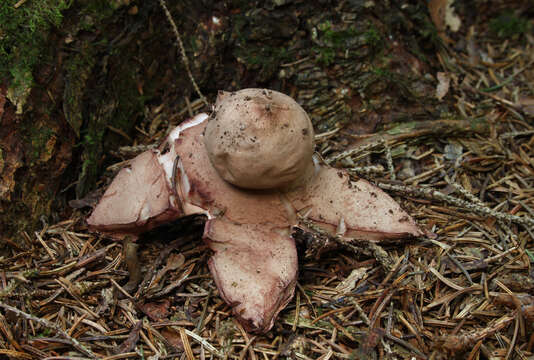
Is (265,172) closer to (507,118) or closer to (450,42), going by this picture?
(507,118)

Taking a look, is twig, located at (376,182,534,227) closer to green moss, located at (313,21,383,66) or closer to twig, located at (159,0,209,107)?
green moss, located at (313,21,383,66)

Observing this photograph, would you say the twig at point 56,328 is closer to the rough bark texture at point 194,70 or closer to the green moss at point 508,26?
the rough bark texture at point 194,70

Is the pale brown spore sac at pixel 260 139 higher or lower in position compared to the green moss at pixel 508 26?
higher

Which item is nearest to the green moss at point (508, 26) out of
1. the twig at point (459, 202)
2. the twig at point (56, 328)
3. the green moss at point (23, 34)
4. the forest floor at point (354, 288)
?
the forest floor at point (354, 288)

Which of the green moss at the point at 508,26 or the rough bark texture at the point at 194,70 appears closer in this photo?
the rough bark texture at the point at 194,70

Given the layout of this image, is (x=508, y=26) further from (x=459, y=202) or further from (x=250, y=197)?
(x=250, y=197)

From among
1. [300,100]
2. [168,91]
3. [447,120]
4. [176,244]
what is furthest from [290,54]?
[176,244]

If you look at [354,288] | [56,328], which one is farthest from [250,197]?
[56,328]
